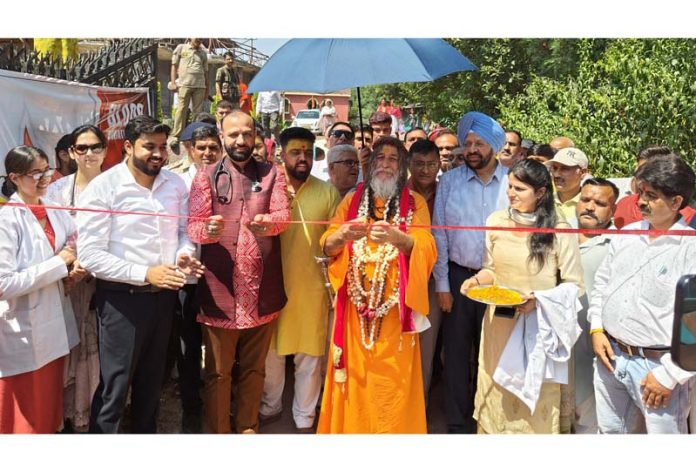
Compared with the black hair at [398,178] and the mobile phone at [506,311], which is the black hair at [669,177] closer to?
the mobile phone at [506,311]

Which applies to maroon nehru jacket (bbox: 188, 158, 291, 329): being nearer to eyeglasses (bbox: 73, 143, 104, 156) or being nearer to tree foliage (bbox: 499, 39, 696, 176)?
eyeglasses (bbox: 73, 143, 104, 156)

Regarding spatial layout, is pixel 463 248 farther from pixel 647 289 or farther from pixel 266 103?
pixel 266 103

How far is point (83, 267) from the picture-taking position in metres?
3.32

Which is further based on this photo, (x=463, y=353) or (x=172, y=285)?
(x=463, y=353)

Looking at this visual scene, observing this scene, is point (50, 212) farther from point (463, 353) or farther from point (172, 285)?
point (463, 353)

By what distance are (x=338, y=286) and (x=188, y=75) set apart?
5.73 metres

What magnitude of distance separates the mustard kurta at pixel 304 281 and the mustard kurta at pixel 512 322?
1029 millimetres

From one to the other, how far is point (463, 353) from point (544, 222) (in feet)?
3.36

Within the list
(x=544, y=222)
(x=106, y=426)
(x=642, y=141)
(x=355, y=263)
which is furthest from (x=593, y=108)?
(x=106, y=426)

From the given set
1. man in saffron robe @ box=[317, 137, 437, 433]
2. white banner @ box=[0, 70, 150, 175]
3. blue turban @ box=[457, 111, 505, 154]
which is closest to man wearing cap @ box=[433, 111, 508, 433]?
blue turban @ box=[457, 111, 505, 154]

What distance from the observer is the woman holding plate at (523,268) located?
10.9ft

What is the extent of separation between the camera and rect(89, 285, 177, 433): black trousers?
3.35m

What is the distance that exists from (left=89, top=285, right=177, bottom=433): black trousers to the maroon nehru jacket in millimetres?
252

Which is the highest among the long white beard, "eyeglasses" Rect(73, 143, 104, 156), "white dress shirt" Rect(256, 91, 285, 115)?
"white dress shirt" Rect(256, 91, 285, 115)
